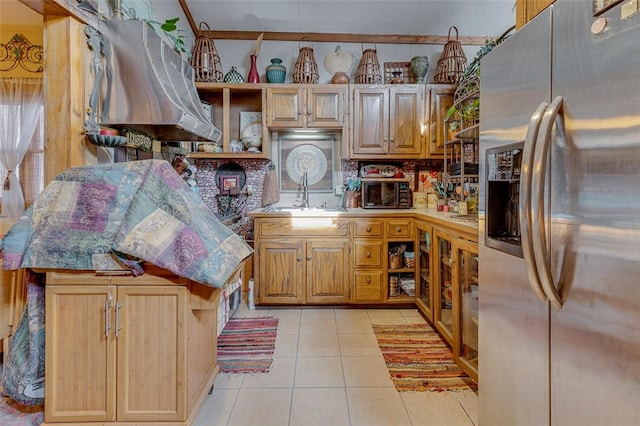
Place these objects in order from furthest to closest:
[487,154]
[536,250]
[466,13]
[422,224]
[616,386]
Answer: [466,13] → [422,224] → [487,154] → [536,250] → [616,386]

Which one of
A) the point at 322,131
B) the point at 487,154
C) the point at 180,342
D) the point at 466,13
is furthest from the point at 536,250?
the point at 466,13

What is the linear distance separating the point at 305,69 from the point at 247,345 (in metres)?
2.79

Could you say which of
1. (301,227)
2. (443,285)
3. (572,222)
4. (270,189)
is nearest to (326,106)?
(270,189)

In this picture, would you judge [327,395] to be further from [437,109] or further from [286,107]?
[437,109]

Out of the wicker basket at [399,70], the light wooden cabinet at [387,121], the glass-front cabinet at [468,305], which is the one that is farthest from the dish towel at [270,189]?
the glass-front cabinet at [468,305]

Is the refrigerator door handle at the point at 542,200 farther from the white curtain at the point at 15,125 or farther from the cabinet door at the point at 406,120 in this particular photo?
the white curtain at the point at 15,125

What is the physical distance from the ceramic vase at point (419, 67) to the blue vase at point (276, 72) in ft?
4.74

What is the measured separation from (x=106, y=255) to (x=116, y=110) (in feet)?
3.27

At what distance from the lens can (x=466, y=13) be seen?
3447mm

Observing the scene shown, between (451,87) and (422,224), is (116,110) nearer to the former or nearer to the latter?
(422,224)

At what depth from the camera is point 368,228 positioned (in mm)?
3172

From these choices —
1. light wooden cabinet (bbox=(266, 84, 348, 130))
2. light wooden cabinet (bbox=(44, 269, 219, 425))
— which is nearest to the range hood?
light wooden cabinet (bbox=(44, 269, 219, 425))

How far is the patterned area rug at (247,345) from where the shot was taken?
219 cm

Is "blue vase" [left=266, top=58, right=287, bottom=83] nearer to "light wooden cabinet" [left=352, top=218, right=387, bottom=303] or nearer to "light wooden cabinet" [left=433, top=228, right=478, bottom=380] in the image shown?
"light wooden cabinet" [left=352, top=218, right=387, bottom=303]
